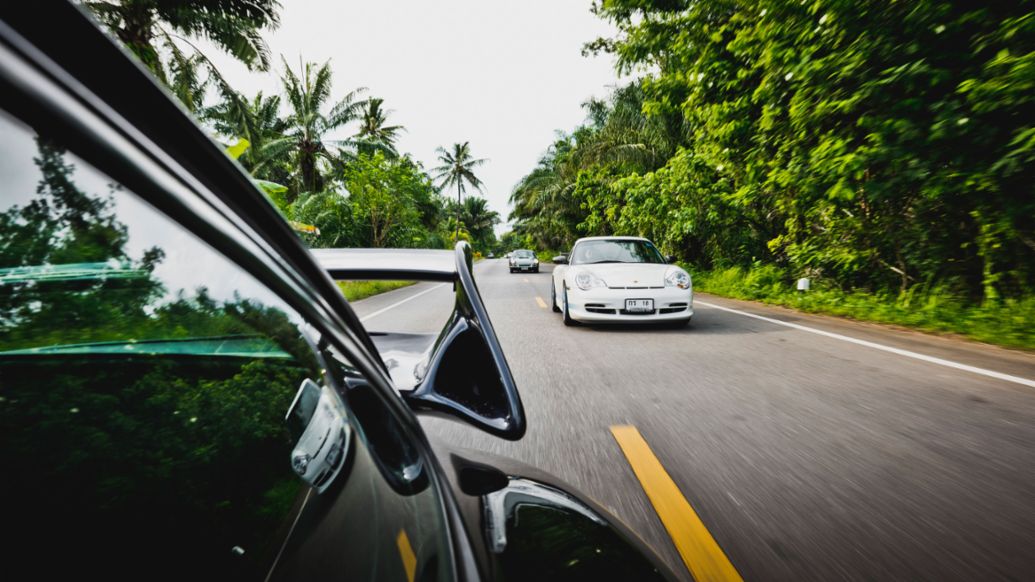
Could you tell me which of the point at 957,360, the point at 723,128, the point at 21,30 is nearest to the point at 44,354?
the point at 21,30

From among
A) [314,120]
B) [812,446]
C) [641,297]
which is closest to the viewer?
[812,446]

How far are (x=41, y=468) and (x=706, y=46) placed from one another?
1070cm

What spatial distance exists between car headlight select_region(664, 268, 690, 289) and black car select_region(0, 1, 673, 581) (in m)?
5.88

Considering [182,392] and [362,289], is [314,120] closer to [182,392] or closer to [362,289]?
[362,289]

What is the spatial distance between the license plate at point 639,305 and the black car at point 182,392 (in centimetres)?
555

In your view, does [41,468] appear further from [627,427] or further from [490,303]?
[490,303]

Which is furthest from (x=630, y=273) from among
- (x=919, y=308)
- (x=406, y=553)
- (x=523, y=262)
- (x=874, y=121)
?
(x=523, y=262)

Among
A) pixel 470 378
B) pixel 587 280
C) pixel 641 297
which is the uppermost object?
pixel 587 280

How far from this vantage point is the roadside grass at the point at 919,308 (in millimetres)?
5496

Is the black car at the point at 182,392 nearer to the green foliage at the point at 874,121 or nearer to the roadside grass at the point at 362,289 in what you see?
the green foliage at the point at 874,121

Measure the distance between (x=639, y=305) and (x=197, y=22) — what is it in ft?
45.6

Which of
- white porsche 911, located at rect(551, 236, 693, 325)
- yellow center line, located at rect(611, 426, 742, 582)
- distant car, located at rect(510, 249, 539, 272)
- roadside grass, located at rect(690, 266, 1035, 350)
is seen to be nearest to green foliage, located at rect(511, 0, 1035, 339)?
roadside grass, located at rect(690, 266, 1035, 350)

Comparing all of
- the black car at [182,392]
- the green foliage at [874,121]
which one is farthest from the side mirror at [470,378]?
the green foliage at [874,121]

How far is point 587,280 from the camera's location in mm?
6938
